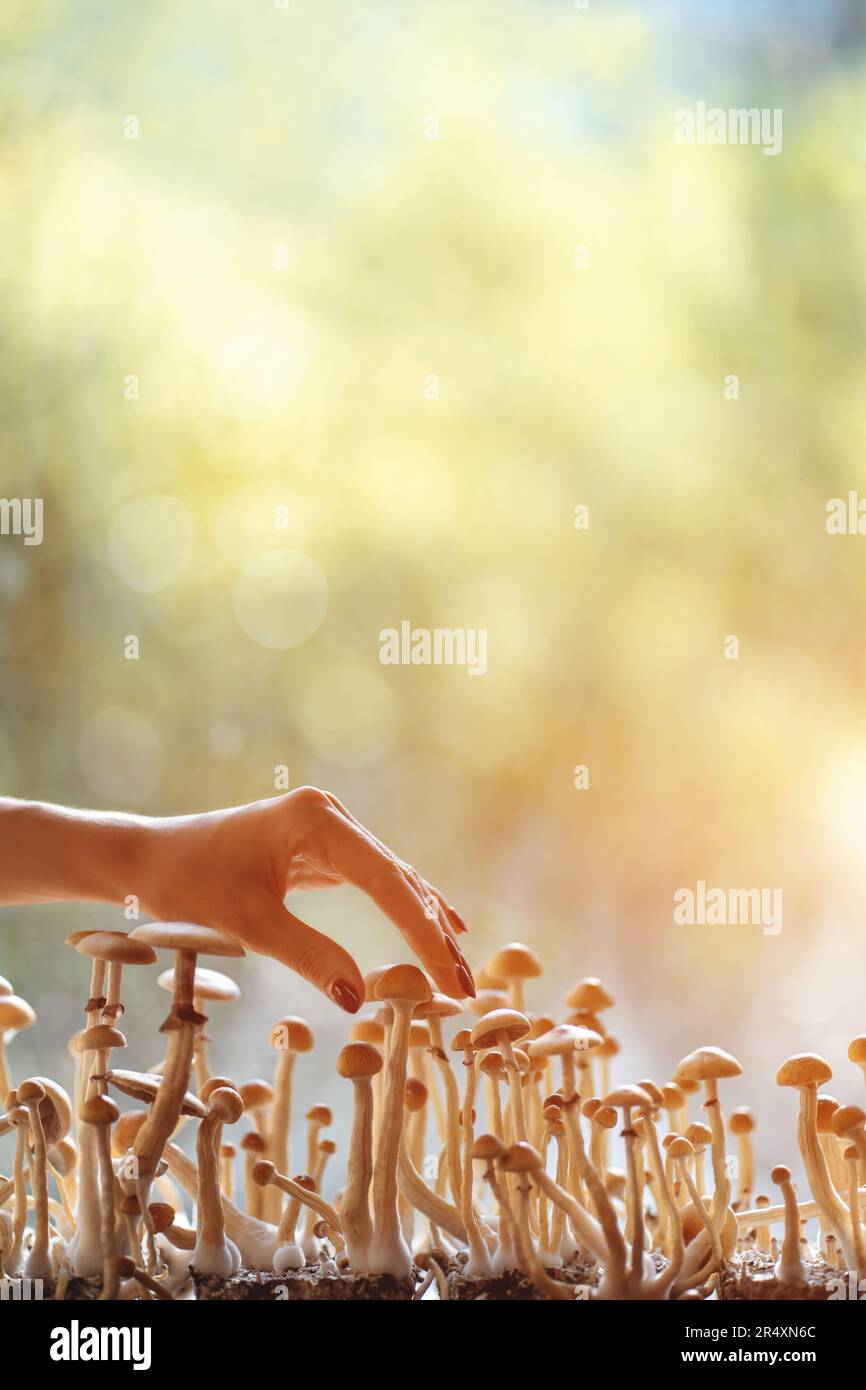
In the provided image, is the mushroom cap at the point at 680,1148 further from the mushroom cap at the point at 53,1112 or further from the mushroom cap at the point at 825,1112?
the mushroom cap at the point at 53,1112

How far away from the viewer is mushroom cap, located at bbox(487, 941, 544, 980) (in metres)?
1.07

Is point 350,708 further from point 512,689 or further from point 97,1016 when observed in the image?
point 97,1016

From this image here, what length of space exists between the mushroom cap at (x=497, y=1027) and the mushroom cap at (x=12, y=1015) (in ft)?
1.27

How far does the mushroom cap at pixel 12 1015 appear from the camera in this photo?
958 millimetres

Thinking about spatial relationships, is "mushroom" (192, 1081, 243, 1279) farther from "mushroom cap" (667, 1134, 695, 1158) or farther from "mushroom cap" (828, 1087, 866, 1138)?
"mushroom cap" (828, 1087, 866, 1138)

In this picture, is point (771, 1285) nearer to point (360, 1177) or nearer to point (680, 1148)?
point (680, 1148)

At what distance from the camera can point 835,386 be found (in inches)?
74.9

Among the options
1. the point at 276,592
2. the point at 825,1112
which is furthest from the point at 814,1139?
the point at 276,592

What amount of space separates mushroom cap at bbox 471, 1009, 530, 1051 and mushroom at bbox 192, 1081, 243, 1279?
0.19m

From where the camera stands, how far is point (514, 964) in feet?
3.52

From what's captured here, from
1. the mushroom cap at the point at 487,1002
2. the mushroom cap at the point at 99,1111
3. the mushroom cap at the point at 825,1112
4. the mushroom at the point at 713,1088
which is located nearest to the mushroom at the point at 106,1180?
the mushroom cap at the point at 99,1111

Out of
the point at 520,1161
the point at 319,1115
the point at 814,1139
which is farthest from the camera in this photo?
the point at 319,1115

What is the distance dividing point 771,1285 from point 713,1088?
146 mm

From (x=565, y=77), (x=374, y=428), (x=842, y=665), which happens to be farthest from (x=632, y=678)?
(x=565, y=77)
